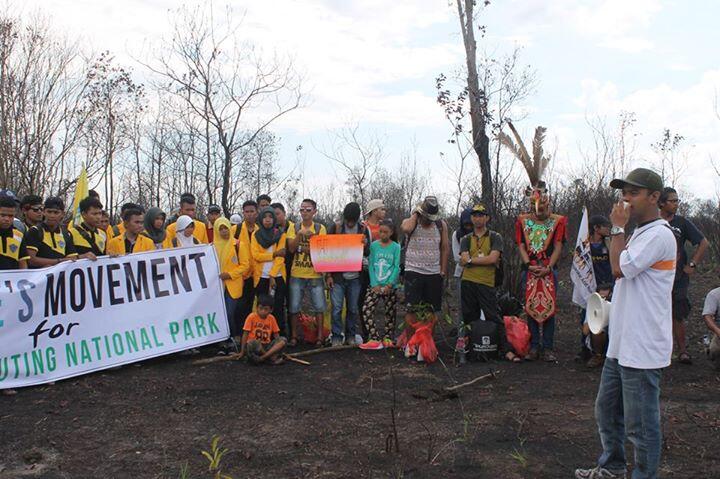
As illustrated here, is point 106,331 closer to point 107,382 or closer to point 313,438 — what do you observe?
point 107,382

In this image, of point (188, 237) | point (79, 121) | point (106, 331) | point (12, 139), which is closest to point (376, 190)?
point (79, 121)

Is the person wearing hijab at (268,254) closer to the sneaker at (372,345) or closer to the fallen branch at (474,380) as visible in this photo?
the sneaker at (372,345)

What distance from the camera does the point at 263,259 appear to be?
27.5 ft

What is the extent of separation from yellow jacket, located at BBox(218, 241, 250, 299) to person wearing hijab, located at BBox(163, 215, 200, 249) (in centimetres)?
58

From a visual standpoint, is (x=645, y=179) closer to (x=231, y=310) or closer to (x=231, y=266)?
(x=231, y=266)

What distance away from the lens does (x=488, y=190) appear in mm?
11898

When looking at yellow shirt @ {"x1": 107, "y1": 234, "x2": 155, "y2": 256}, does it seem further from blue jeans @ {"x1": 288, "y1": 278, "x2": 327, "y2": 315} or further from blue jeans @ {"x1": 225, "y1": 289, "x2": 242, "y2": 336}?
blue jeans @ {"x1": 288, "y1": 278, "x2": 327, "y2": 315}

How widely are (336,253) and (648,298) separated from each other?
504 centimetres

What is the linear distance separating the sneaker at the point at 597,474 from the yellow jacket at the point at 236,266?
→ 207 inches

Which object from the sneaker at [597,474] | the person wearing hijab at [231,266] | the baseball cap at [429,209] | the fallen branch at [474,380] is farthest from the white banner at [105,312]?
the sneaker at [597,474]

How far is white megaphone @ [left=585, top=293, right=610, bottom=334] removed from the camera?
4.99m

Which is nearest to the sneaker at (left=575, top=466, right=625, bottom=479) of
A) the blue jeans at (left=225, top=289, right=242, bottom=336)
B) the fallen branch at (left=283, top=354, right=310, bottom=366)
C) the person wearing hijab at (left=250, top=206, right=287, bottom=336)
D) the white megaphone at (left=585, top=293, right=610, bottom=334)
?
the white megaphone at (left=585, top=293, right=610, bottom=334)

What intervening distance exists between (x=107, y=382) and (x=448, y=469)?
4247mm

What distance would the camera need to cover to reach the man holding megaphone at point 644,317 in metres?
3.73
